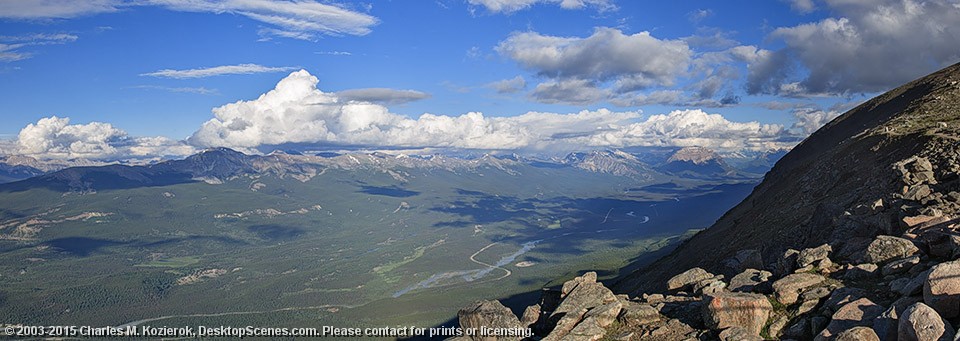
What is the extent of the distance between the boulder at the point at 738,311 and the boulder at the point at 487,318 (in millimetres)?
16676

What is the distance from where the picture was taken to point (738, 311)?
33281 mm

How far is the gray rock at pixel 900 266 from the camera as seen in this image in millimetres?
34188

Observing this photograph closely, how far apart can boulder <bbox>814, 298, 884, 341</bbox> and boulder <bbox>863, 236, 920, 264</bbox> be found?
9454mm

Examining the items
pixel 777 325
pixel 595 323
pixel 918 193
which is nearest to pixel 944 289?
pixel 777 325

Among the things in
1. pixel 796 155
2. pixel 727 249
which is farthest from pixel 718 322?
pixel 796 155

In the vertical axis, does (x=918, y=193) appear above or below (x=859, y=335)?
above

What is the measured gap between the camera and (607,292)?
44.0 m

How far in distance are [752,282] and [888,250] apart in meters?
9.36

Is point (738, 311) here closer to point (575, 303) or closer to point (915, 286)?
point (915, 286)

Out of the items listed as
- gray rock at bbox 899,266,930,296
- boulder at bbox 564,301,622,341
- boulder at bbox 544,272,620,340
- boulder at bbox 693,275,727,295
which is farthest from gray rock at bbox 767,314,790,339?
boulder at bbox 544,272,620,340

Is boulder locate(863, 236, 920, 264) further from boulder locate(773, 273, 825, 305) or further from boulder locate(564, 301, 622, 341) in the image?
boulder locate(564, 301, 622, 341)

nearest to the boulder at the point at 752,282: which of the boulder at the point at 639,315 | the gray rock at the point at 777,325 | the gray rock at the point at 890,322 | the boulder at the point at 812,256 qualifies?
the boulder at the point at 812,256

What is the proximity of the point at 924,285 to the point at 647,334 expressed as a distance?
630 inches

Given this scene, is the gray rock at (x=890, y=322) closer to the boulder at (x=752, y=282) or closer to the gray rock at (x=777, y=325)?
the gray rock at (x=777, y=325)
